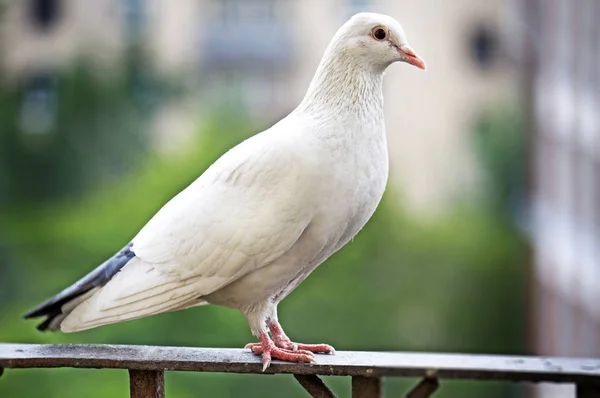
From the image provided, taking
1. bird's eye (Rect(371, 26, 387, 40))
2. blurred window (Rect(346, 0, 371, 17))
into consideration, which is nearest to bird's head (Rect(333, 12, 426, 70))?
bird's eye (Rect(371, 26, 387, 40))

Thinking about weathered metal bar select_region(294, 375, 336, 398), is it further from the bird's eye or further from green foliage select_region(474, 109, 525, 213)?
green foliage select_region(474, 109, 525, 213)

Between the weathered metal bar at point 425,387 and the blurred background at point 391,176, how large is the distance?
8722 mm

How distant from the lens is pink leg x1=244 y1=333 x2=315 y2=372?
91.5 inches

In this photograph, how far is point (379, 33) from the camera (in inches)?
94.1

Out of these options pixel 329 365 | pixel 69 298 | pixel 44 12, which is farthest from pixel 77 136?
pixel 329 365

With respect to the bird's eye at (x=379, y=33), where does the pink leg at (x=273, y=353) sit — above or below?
below

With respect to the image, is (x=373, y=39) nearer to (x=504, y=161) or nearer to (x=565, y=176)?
(x=565, y=176)

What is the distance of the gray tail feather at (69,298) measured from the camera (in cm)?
241

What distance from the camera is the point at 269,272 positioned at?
2.38 meters

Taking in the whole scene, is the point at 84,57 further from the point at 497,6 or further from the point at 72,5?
the point at 497,6

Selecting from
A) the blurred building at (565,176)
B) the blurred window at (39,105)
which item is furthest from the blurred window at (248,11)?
the blurred building at (565,176)

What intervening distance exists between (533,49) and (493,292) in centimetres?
426

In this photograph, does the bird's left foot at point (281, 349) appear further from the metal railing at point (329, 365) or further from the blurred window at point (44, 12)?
the blurred window at point (44, 12)

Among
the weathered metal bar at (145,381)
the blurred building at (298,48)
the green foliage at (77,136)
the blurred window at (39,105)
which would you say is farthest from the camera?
the blurred building at (298,48)
